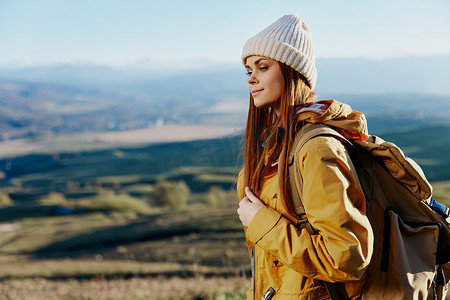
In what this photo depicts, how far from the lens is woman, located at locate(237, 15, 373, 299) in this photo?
6.23 ft

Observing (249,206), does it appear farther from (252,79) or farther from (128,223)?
A: (128,223)

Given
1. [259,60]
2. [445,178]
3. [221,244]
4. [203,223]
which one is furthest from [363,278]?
[445,178]

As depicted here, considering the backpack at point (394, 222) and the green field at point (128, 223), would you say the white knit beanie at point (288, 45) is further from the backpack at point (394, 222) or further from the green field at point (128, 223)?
the green field at point (128, 223)

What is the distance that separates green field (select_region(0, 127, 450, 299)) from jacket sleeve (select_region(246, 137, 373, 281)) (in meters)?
0.67

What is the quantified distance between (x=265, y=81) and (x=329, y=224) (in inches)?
35.8

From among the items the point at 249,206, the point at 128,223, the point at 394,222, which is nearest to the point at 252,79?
the point at 249,206

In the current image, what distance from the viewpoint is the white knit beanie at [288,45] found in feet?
7.67

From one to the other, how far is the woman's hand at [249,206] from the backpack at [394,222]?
0.77 feet

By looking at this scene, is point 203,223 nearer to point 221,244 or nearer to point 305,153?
point 221,244

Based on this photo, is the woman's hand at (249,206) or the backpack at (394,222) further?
the woman's hand at (249,206)

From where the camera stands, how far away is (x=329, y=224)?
1909 mm

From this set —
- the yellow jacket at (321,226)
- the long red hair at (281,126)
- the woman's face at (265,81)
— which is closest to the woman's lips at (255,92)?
the woman's face at (265,81)

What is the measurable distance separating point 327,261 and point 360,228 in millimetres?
215

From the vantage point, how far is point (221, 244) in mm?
28141
